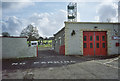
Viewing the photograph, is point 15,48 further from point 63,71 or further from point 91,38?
point 91,38

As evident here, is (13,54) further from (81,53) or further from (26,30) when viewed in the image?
(26,30)

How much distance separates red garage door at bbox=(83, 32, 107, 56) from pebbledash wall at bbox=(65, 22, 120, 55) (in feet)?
1.83

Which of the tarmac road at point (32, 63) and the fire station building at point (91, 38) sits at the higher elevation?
the fire station building at point (91, 38)

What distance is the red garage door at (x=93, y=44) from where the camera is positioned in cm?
1330

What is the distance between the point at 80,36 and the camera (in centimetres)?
1307

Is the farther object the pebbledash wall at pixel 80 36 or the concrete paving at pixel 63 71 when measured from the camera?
the pebbledash wall at pixel 80 36

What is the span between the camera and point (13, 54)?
10570 mm

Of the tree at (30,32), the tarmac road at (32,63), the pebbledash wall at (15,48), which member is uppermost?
the tree at (30,32)

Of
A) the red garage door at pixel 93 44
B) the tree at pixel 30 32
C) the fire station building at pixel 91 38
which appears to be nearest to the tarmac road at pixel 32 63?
the fire station building at pixel 91 38

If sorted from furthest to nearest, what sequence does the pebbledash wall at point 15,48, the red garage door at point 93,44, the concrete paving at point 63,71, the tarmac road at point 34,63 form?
1. the red garage door at point 93,44
2. the pebbledash wall at point 15,48
3. the tarmac road at point 34,63
4. the concrete paving at point 63,71

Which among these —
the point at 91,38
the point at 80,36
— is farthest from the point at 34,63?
the point at 91,38

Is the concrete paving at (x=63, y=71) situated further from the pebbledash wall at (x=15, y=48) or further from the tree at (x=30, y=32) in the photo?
the tree at (x=30, y=32)

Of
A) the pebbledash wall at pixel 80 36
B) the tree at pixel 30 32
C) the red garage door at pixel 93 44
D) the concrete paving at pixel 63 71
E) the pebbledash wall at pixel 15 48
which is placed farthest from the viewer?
the tree at pixel 30 32

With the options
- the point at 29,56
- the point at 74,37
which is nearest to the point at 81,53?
the point at 74,37
